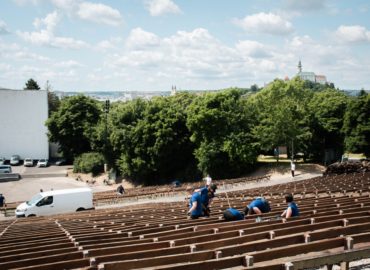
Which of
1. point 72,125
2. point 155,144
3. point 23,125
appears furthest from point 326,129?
point 23,125

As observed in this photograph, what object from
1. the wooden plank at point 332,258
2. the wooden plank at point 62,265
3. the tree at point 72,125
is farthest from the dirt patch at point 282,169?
the wooden plank at point 62,265

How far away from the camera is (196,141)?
5706cm

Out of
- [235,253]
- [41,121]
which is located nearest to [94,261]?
[235,253]

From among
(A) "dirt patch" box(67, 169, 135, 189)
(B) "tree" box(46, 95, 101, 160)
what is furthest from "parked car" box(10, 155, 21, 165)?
(A) "dirt patch" box(67, 169, 135, 189)

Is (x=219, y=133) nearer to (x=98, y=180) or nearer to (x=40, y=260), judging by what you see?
(x=98, y=180)

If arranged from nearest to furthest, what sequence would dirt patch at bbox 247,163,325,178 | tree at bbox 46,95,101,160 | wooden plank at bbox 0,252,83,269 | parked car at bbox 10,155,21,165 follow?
wooden plank at bbox 0,252,83,269 < dirt patch at bbox 247,163,325,178 < tree at bbox 46,95,101,160 < parked car at bbox 10,155,21,165

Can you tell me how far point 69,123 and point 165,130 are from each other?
28.2 m

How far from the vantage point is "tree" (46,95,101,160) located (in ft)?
258

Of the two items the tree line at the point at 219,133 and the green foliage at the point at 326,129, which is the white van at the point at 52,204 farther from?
the green foliage at the point at 326,129

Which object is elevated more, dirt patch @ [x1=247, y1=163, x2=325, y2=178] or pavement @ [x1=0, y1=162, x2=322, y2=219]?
dirt patch @ [x1=247, y1=163, x2=325, y2=178]

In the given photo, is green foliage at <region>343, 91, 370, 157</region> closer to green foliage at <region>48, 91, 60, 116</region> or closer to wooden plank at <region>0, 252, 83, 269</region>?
wooden plank at <region>0, 252, 83, 269</region>

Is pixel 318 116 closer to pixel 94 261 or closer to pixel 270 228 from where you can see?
pixel 270 228

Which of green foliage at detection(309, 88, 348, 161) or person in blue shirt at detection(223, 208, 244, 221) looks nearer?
person in blue shirt at detection(223, 208, 244, 221)

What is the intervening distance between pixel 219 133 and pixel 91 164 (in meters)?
24.0
